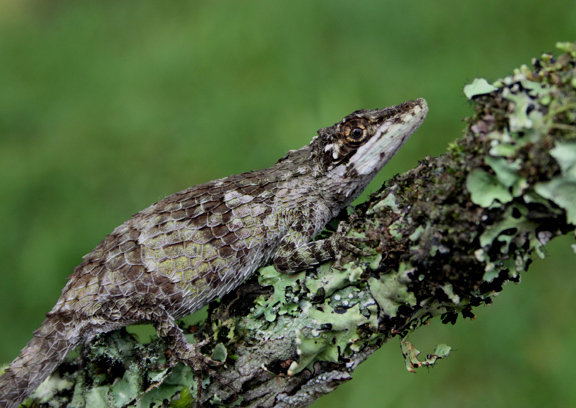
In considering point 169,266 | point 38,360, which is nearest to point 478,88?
point 169,266

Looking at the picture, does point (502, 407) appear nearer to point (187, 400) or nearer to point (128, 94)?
point (187, 400)

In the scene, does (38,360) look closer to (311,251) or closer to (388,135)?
(311,251)

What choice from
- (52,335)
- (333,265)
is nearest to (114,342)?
(52,335)

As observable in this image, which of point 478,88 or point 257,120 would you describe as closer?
point 478,88

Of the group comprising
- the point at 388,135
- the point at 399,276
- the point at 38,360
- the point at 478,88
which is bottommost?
the point at 399,276

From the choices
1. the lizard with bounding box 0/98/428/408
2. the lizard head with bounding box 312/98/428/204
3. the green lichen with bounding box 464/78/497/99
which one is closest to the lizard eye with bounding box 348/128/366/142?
the lizard head with bounding box 312/98/428/204

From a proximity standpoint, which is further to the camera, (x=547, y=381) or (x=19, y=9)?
(x=19, y=9)

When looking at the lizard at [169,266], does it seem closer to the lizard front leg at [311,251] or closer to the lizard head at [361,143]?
the lizard front leg at [311,251]
